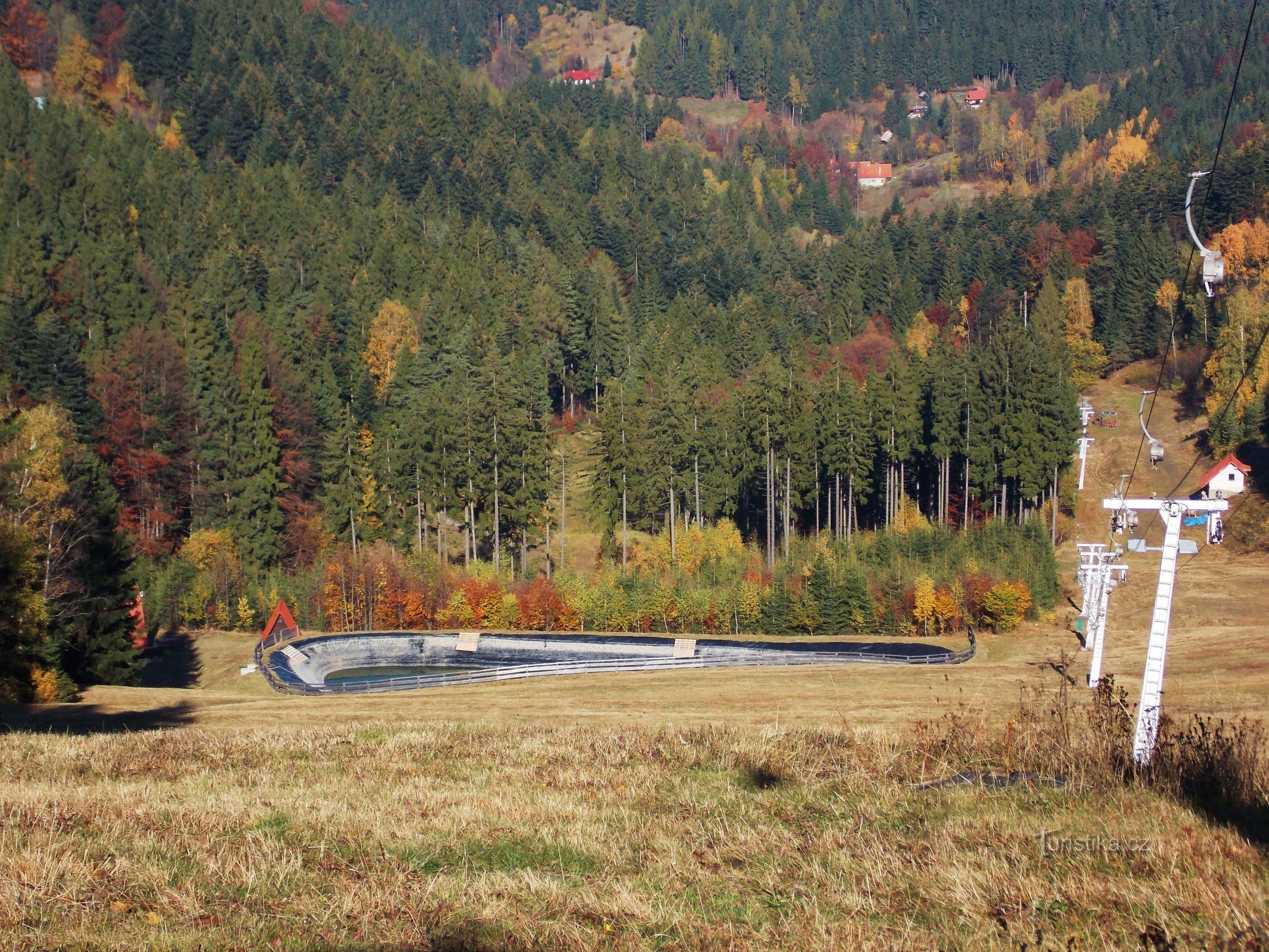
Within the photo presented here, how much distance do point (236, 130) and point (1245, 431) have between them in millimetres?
126071

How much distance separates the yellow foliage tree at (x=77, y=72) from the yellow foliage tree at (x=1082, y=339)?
133 metres

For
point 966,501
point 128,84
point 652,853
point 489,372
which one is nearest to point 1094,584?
point 652,853

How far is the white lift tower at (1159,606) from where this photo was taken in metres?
11.0

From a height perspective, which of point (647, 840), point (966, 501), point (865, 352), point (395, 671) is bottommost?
point (395, 671)

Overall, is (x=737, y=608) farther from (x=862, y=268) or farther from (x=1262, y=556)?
(x=862, y=268)

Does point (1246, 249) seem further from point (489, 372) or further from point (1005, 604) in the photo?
point (489, 372)

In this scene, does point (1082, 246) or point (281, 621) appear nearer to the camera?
point (281, 621)

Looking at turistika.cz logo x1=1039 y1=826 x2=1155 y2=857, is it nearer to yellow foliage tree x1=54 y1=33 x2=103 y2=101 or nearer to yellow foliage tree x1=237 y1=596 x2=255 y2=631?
yellow foliage tree x1=237 y1=596 x2=255 y2=631

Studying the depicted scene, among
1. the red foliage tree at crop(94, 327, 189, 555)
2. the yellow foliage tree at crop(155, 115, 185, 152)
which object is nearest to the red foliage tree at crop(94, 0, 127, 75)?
the yellow foliage tree at crop(155, 115, 185, 152)

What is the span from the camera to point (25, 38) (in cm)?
17175

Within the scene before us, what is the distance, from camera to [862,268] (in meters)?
143

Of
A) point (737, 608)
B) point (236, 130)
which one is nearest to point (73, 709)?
point (737, 608)

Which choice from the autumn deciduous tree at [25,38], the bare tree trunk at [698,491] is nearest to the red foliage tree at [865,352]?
the bare tree trunk at [698,491]

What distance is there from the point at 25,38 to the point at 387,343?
10584 cm
